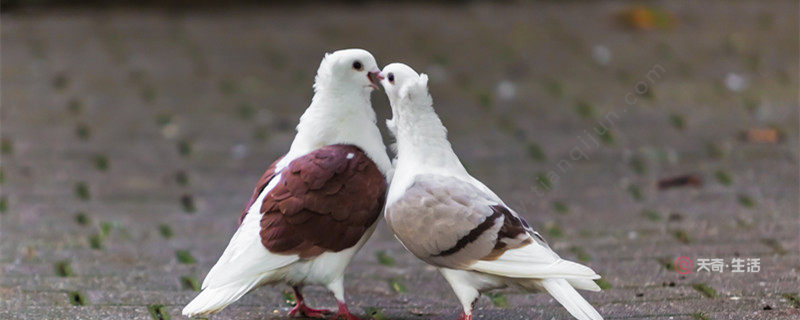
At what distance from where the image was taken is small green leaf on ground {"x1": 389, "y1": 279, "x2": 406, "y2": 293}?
13.1ft

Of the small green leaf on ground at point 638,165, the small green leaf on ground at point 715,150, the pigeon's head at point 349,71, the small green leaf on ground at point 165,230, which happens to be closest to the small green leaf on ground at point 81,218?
the small green leaf on ground at point 165,230

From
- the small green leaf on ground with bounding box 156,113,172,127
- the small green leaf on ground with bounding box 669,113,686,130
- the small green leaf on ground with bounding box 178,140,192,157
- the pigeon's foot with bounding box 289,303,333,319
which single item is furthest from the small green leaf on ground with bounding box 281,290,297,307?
the small green leaf on ground with bounding box 669,113,686,130

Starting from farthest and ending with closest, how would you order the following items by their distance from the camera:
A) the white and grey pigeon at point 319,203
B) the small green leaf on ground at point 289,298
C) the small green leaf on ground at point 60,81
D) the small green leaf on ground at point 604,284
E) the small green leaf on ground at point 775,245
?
the small green leaf on ground at point 60,81
the small green leaf on ground at point 775,245
the small green leaf on ground at point 604,284
the small green leaf on ground at point 289,298
the white and grey pigeon at point 319,203

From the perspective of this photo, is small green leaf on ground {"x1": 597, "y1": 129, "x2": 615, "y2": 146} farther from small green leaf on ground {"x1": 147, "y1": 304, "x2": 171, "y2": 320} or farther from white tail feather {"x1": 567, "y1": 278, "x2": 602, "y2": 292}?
small green leaf on ground {"x1": 147, "y1": 304, "x2": 171, "y2": 320}

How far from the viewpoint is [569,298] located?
3137 mm

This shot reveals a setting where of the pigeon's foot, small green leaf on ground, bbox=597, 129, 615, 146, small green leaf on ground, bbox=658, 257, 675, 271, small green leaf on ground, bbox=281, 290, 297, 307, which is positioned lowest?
small green leaf on ground, bbox=597, 129, 615, 146

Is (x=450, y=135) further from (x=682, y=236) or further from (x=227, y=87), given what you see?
(x=682, y=236)

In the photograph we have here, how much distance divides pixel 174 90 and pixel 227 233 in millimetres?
2681

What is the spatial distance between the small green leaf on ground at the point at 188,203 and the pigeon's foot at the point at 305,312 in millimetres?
1630

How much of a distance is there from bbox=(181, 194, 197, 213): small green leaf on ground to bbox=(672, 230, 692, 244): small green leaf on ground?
7.36 ft

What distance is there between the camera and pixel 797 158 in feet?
19.0

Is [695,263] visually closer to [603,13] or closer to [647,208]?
[647,208]

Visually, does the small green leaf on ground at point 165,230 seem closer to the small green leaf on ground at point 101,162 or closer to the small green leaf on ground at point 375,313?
the small green leaf on ground at point 101,162

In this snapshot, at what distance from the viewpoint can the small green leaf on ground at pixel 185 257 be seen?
172 inches
